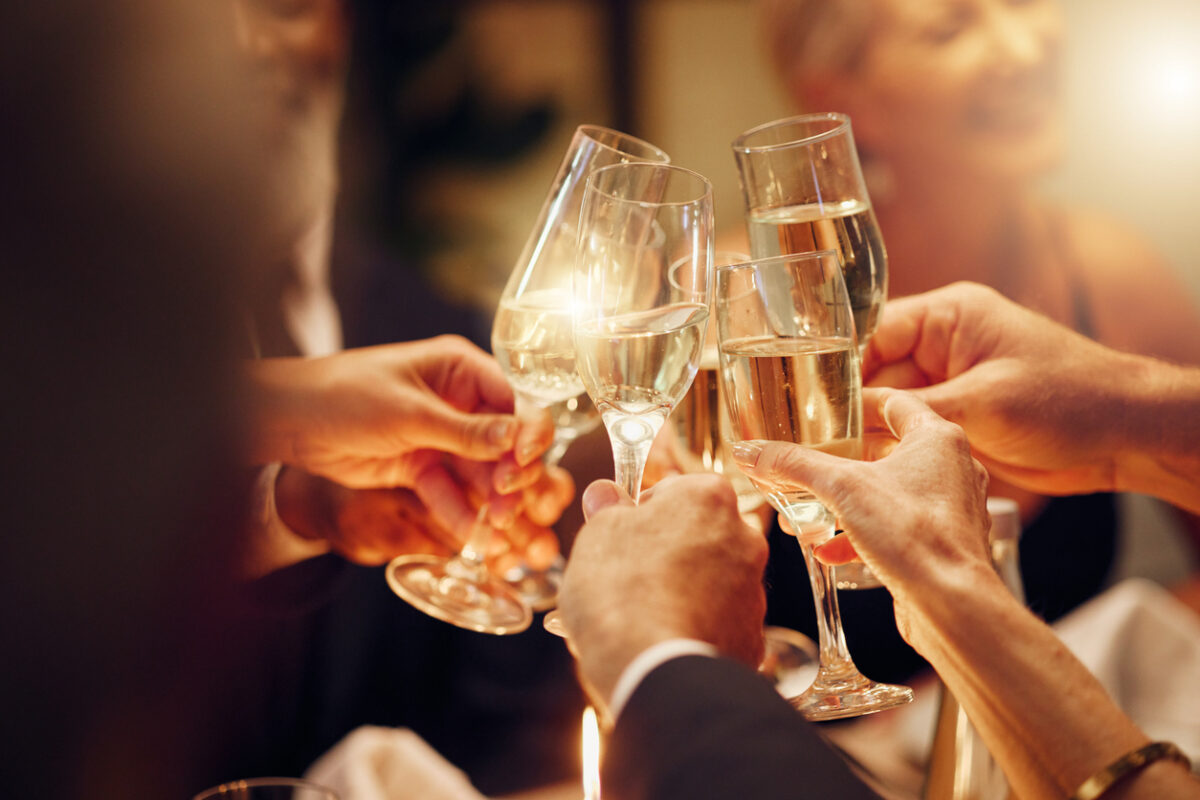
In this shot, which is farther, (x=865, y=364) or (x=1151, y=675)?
(x=1151, y=675)

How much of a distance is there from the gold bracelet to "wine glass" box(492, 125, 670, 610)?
1.95ft

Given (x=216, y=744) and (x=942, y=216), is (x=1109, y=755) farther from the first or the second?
(x=942, y=216)

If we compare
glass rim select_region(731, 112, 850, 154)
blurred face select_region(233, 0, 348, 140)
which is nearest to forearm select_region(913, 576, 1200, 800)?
glass rim select_region(731, 112, 850, 154)

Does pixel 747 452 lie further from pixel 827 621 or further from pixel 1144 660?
pixel 1144 660

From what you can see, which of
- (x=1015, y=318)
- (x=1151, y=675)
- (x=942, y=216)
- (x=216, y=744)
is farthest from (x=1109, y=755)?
(x=942, y=216)

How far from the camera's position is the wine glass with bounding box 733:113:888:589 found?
2.71 ft

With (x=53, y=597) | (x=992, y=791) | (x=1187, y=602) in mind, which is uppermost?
(x=53, y=597)

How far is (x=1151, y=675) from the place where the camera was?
1295 millimetres

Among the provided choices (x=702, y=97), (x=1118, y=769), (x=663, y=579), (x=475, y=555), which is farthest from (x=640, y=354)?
(x=702, y=97)

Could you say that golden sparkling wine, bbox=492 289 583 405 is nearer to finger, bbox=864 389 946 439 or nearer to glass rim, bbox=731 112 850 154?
glass rim, bbox=731 112 850 154

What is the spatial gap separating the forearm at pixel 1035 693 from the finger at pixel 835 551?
9 cm

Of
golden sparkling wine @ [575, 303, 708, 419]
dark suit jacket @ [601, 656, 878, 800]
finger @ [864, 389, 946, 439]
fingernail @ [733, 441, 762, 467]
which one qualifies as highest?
golden sparkling wine @ [575, 303, 708, 419]

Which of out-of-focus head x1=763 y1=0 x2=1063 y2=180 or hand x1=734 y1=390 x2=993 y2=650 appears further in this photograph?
out-of-focus head x1=763 y1=0 x2=1063 y2=180

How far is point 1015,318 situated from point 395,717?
1.70 metres
